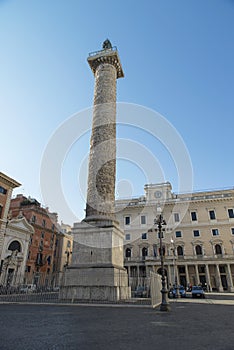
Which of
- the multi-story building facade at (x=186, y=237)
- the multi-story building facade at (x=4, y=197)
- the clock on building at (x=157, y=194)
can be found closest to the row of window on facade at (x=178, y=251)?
the multi-story building facade at (x=186, y=237)

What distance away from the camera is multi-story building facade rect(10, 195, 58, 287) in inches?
1265

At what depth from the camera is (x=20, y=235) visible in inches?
1095

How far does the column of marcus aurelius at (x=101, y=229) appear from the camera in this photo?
11.7 m

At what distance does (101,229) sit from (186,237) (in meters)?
27.5

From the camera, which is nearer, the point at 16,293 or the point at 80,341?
the point at 80,341

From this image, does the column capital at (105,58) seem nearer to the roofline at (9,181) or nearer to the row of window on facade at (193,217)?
the roofline at (9,181)

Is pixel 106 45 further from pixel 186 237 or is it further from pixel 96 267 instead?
pixel 186 237

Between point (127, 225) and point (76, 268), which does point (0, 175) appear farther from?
point (127, 225)

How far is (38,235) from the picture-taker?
1337 inches

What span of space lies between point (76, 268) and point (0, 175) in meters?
15.2

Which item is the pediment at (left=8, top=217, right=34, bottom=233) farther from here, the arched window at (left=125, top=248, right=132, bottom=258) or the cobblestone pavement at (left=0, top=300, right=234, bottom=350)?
the cobblestone pavement at (left=0, top=300, right=234, bottom=350)

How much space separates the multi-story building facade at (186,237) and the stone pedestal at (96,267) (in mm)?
23093

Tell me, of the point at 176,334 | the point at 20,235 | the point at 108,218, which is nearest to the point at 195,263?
the point at 20,235

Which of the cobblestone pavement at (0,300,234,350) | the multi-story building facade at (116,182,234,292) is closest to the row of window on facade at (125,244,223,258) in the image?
the multi-story building facade at (116,182,234,292)
